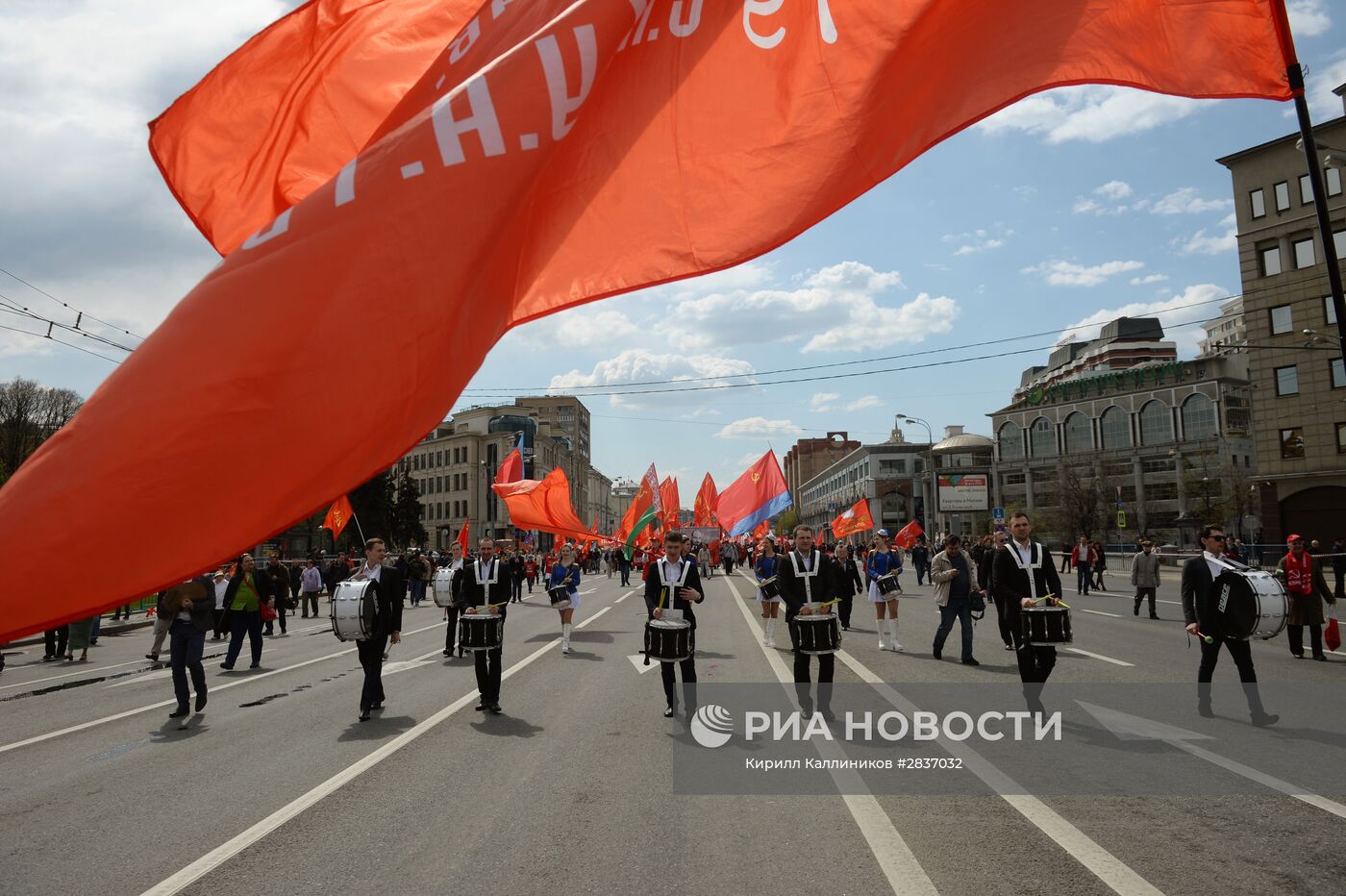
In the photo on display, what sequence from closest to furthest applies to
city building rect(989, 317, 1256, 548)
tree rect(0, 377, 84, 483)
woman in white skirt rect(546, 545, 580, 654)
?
woman in white skirt rect(546, 545, 580, 654), tree rect(0, 377, 84, 483), city building rect(989, 317, 1256, 548)

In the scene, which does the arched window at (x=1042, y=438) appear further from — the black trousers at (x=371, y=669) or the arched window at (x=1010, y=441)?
the black trousers at (x=371, y=669)

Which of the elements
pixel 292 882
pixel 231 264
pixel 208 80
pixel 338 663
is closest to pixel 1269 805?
pixel 292 882

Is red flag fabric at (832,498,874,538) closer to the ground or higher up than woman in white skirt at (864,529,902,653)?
higher up

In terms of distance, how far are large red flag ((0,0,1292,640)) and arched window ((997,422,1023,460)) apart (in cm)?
12256

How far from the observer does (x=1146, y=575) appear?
795 inches

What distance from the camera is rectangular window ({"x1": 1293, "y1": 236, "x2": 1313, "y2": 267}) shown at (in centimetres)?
4306

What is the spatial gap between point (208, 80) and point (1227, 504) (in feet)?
238

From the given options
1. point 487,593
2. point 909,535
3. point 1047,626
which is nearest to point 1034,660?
point 1047,626

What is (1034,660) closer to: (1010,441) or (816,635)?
(816,635)

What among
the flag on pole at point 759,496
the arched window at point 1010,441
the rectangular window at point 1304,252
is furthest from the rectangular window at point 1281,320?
the arched window at point 1010,441

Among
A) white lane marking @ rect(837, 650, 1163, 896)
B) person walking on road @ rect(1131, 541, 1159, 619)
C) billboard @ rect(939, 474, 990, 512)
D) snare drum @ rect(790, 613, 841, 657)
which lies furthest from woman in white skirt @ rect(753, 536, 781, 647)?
billboard @ rect(939, 474, 990, 512)

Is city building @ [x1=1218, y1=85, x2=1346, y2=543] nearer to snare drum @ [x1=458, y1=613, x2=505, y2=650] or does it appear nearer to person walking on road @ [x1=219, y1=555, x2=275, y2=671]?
snare drum @ [x1=458, y1=613, x2=505, y2=650]

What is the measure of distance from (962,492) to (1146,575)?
72.7 metres

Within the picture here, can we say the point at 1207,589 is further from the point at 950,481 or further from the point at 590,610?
the point at 950,481
